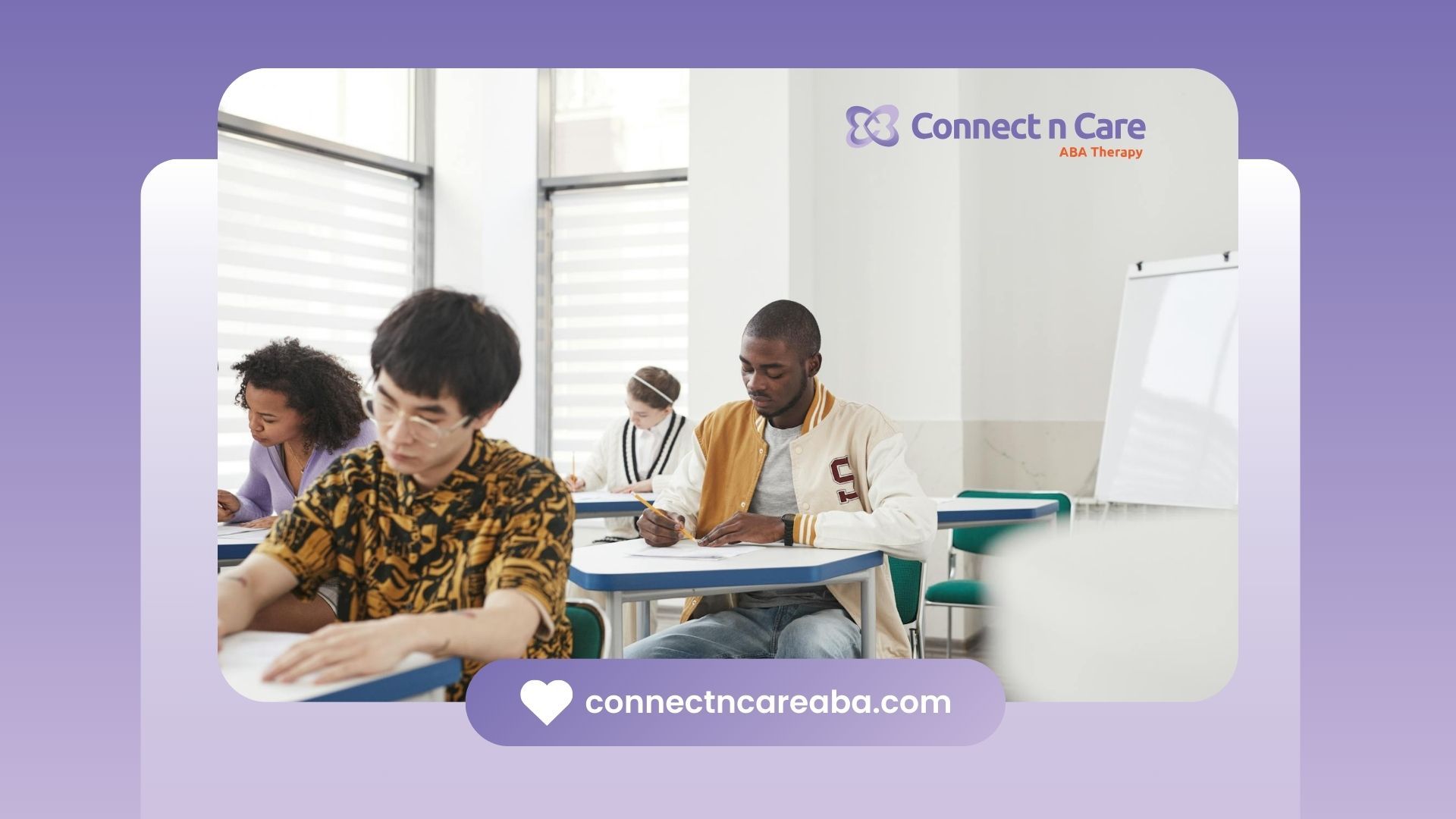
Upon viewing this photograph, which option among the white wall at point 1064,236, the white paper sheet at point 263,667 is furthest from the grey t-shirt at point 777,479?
the white paper sheet at point 263,667

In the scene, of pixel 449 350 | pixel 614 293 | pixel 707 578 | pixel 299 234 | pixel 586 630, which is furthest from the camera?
pixel 614 293

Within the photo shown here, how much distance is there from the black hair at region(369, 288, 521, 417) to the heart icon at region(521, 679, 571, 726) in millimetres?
424

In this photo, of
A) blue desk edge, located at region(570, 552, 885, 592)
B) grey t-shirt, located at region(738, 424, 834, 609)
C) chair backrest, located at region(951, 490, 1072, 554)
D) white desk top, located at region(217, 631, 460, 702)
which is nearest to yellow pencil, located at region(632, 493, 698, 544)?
grey t-shirt, located at region(738, 424, 834, 609)

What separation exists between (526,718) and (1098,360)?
113 centimetres

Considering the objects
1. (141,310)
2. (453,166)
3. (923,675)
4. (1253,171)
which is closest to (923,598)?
(923,675)

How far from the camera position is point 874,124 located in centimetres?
190

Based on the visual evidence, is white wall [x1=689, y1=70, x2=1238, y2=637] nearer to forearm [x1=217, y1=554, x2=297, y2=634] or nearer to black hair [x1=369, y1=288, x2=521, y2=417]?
black hair [x1=369, y1=288, x2=521, y2=417]

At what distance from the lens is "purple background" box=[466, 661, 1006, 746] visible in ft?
5.90

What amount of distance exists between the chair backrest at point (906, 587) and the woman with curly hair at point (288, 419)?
938 mm

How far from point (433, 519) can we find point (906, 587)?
889 mm

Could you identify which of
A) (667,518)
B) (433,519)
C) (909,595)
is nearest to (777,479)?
(667,518)

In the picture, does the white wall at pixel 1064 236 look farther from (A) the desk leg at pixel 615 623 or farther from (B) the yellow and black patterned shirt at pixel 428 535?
(B) the yellow and black patterned shirt at pixel 428 535

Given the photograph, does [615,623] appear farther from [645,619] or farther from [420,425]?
[420,425]

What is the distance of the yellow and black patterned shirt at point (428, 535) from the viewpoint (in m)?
1.62
